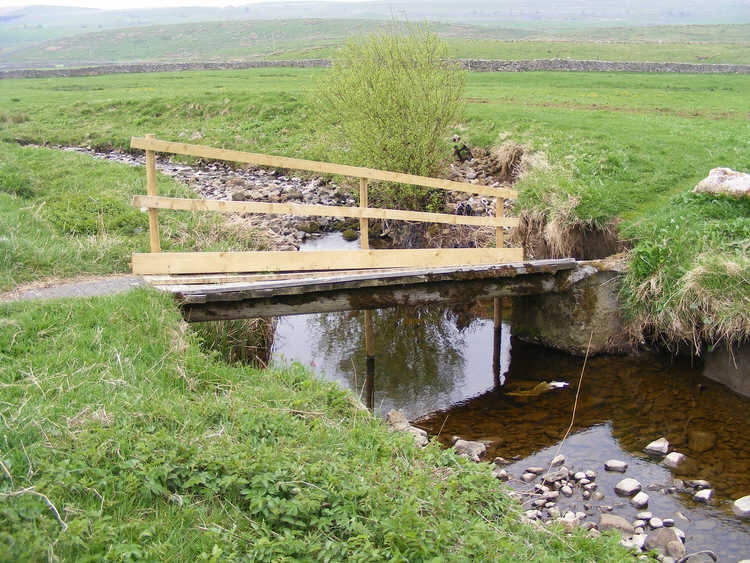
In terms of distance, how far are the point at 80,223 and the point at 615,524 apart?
10422 millimetres

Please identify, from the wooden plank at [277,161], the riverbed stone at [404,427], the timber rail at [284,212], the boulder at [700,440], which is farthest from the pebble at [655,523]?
the wooden plank at [277,161]

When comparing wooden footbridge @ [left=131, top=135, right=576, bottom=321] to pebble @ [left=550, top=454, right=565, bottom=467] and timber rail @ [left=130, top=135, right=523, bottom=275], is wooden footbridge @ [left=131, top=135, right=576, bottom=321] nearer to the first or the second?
timber rail @ [left=130, top=135, right=523, bottom=275]

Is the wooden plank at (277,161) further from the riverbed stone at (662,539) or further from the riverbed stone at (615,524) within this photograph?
the riverbed stone at (662,539)

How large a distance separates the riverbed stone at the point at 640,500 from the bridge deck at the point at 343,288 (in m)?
4.34

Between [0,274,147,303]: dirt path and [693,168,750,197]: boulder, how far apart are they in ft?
35.6

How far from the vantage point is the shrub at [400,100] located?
49.9 ft

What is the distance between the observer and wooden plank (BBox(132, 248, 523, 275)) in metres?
9.36

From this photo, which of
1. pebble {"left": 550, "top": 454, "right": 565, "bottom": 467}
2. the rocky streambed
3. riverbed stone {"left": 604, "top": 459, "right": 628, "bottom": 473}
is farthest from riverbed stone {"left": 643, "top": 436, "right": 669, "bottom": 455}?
the rocky streambed

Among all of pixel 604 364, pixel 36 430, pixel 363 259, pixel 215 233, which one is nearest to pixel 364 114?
pixel 215 233

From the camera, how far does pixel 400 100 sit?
15.1 meters

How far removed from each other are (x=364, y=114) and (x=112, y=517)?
1270 cm

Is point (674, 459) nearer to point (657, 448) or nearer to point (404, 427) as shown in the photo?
point (657, 448)

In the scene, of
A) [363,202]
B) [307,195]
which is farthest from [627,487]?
[307,195]

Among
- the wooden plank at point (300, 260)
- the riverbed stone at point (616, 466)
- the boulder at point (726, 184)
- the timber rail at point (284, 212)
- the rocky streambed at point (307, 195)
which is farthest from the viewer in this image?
the rocky streambed at point (307, 195)
